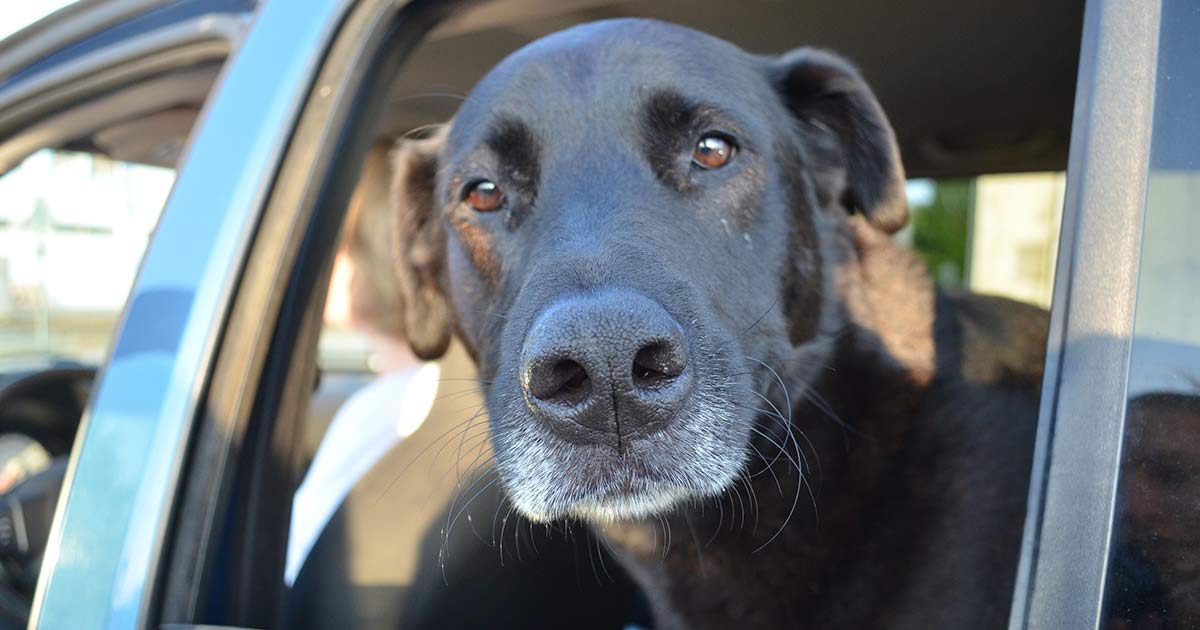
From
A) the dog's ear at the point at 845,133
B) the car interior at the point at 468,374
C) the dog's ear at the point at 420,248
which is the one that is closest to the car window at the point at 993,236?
the car interior at the point at 468,374

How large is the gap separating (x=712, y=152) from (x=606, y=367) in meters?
0.81

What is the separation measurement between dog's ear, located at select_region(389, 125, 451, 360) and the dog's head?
0.01 metres

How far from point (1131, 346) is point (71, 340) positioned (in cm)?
500

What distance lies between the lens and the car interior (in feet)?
6.87

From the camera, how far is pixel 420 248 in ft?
8.81

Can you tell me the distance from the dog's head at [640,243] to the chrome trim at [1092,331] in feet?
1.86

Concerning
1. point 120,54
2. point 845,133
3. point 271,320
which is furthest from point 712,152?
point 120,54

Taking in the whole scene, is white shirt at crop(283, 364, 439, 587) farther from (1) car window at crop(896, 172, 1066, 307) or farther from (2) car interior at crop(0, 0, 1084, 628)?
(1) car window at crop(896, 172, 1066, 307)

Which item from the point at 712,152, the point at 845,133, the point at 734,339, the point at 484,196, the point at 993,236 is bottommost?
the point at 734,339

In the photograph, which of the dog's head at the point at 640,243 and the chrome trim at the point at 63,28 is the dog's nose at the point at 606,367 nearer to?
the dog's head at the point at 640,243

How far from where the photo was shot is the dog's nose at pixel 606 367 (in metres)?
1.34

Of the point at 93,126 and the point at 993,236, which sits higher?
the point at 993,236

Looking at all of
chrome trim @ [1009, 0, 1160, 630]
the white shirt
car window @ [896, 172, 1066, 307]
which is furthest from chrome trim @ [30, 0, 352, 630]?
car window @ [896, 172, 1066, 307]

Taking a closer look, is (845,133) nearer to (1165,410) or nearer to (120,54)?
(1165,410)
